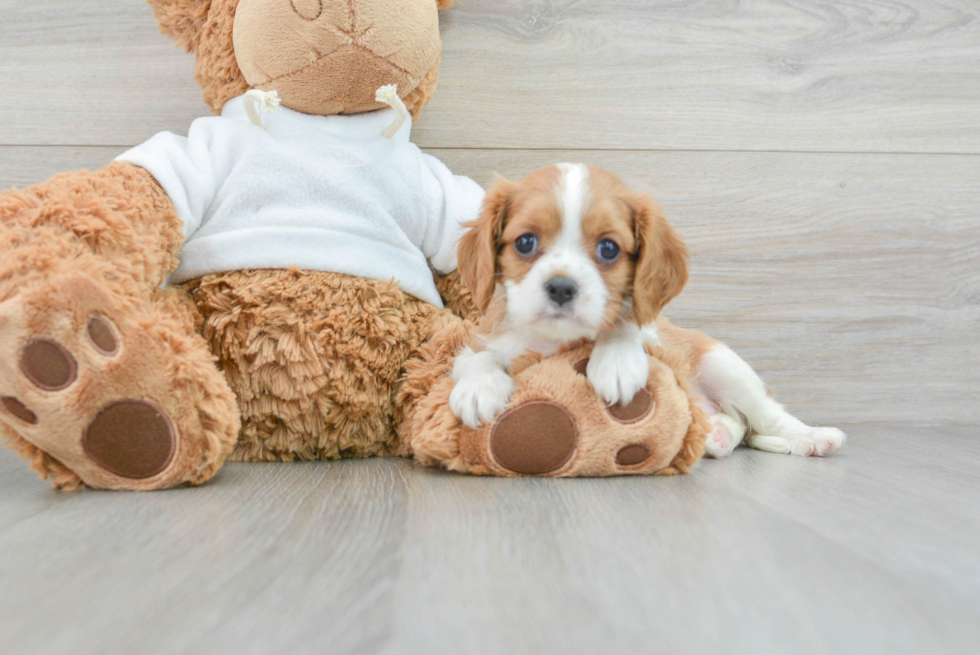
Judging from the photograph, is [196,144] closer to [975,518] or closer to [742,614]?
[742,614]

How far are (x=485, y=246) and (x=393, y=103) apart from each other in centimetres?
35

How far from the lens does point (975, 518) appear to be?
3.24 feet

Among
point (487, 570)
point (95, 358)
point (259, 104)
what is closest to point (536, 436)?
point (487, 570)

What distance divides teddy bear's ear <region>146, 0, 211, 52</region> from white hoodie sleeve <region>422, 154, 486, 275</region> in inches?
20.1

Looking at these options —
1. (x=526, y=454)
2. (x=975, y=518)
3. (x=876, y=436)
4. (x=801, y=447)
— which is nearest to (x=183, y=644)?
(x=526, y=454)

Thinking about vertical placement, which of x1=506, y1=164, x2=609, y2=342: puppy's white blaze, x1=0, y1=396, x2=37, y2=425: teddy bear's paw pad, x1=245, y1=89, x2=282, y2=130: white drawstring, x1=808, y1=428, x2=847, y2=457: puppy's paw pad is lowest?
x1=808, y1=428, x2=847, y2=457: puppy's paw pad

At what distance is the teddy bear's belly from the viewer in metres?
1.30

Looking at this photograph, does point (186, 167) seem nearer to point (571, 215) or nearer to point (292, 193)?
point (292, 193)

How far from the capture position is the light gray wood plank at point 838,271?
1.85m

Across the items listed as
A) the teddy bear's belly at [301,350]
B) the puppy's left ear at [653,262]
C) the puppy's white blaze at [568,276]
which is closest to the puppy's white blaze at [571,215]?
the puppy's white blaze at [568,276]

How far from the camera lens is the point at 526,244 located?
122cm

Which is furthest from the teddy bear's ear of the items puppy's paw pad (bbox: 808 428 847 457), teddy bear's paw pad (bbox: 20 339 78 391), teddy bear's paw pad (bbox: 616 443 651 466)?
puppy's paw pad (bbox: 808 428 847 457)

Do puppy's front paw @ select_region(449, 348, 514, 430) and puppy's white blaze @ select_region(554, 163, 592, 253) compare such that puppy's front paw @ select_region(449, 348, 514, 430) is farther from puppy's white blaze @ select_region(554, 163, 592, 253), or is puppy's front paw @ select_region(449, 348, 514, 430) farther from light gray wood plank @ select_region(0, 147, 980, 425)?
light gray wood plank @ select_region(0, 147, 980, 425)

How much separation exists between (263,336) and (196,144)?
1.33 feet
